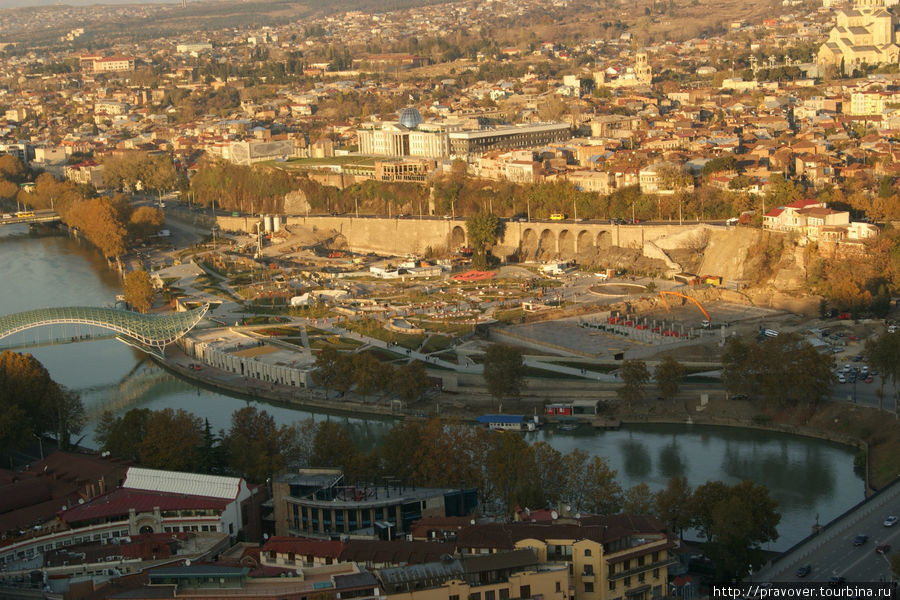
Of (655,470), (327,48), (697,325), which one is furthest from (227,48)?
(655,470)

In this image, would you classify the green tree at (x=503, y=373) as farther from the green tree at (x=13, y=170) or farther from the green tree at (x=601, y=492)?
the green tree at (x=13, y=170)

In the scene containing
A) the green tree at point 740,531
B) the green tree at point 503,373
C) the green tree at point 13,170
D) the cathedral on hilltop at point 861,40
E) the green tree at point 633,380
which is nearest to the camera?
the green tree at point 740,531

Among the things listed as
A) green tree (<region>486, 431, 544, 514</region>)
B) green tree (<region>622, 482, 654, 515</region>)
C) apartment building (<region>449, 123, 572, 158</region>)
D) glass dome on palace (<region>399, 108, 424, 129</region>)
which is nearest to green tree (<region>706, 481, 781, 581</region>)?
green tree (<region>622, 482, 654, 515</region>)

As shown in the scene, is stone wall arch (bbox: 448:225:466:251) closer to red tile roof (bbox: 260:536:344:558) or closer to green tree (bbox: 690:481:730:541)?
green tree (bbox: 690:481:730:541)

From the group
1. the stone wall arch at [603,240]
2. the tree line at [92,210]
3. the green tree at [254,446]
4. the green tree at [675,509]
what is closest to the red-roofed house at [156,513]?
the green tree at [254,446]

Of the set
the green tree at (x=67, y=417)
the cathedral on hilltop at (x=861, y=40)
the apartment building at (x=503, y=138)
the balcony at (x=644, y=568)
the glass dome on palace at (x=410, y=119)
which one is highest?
the cathedral on hilltop at (x=861, y=40)

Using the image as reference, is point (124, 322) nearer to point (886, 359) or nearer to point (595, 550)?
point (886, 359)
